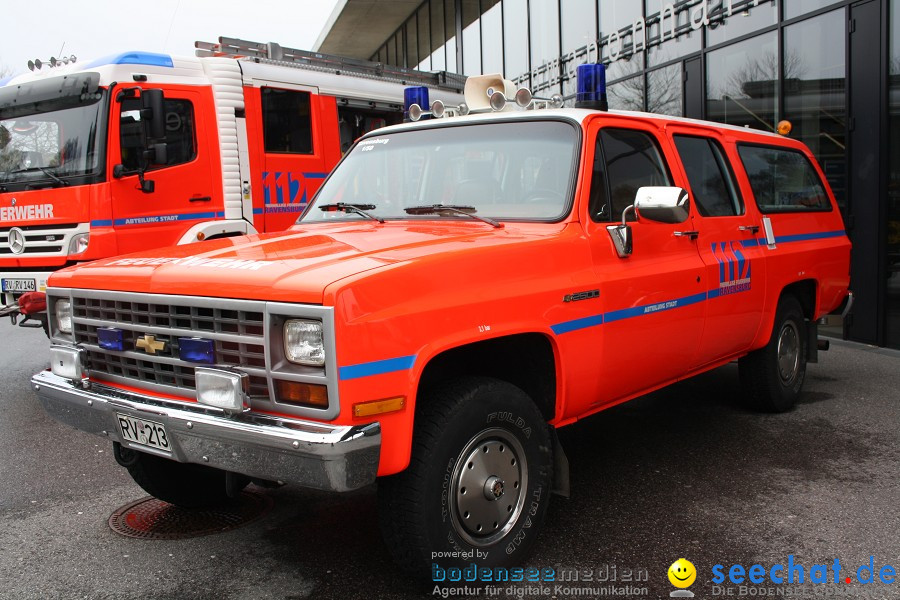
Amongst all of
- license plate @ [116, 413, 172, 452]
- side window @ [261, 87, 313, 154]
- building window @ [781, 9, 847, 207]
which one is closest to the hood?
license plate @ [116, 413, 172, 452]

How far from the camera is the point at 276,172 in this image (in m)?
8.96

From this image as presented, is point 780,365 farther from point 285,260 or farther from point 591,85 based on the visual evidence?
point 285,260

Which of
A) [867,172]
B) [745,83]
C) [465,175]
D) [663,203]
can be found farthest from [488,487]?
[745,83]

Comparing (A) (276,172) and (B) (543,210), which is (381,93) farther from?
(B) (543,210)

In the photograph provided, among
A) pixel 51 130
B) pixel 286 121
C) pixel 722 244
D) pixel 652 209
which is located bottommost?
pixel 722 244

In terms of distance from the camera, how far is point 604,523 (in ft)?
13.1

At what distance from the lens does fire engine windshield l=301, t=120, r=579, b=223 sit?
4.00 meters

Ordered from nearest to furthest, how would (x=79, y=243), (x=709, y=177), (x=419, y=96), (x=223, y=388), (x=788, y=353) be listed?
(x=223, y=388) < (x=709, y=177) < (x=419, y=96) < (x=788, y=353) < (x=79, y=243)

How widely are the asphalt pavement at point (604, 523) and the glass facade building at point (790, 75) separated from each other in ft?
10.6

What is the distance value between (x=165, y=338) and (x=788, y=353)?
175 inches

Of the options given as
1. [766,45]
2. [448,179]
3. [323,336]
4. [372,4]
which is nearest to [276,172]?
[448,179]

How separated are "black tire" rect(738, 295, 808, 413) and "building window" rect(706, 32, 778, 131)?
15.5 feet

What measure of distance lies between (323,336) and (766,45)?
8.76m

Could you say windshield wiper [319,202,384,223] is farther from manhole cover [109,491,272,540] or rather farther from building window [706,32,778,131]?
building window [706,32,778,131]
